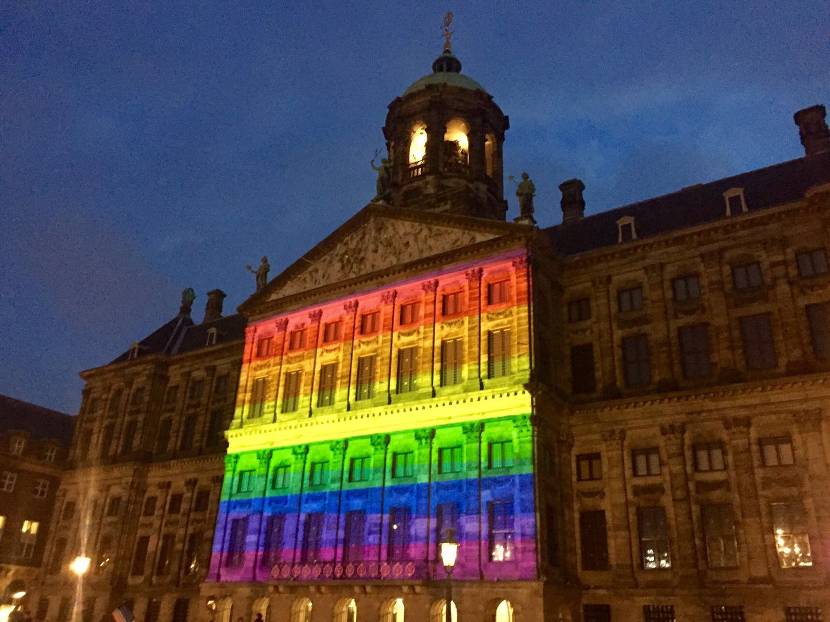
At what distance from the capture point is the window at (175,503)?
50.5 m

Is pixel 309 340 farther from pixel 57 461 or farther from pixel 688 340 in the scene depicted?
pixel 57 461

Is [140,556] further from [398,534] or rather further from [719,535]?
[719,535]

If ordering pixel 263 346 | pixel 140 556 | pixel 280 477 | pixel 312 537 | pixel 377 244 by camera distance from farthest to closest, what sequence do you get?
pixel 140 556
pixel 263 346
pixel 377 244
pixel 280 477
pixel 312 537

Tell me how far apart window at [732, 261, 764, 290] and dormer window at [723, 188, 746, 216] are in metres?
3.02

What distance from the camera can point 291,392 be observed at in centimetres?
4378

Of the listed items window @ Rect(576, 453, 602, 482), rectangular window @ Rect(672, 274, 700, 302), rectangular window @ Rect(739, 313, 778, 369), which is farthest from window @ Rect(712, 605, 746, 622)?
rectangular window @ Rect(672, 274, 700, 302)

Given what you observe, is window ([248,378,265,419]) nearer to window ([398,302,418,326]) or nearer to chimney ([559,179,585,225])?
window ([398,302,418,326])

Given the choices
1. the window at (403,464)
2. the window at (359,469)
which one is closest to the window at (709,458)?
the window at (403,464)

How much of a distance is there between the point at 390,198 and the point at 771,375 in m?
26.3

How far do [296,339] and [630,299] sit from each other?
66.9 feet

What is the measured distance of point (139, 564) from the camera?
50.0 meters

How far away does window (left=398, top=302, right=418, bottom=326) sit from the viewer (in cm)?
4016

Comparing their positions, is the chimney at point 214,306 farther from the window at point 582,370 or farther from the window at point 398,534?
the window at point 582,370

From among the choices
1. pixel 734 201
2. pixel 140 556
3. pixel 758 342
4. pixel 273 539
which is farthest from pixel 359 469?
pixel 734 201
